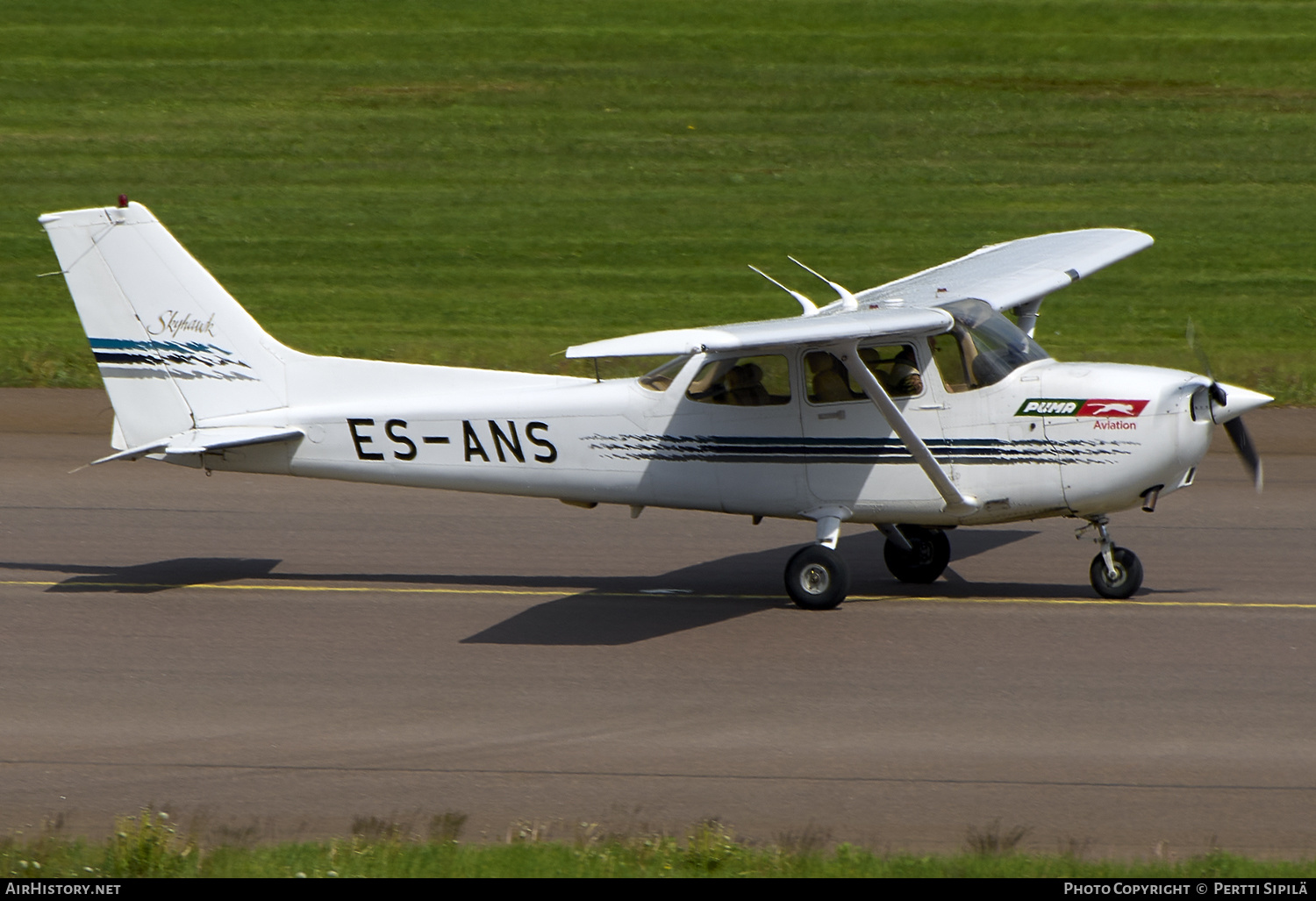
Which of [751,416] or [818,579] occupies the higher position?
[751,416]

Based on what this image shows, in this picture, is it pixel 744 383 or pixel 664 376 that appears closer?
pixel 744 383

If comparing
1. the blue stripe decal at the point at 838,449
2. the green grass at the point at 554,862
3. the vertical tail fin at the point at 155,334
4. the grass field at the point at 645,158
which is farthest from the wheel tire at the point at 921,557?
the grass field at the point at 645,158

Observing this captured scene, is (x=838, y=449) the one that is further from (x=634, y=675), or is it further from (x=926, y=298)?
(x=634, y=675)

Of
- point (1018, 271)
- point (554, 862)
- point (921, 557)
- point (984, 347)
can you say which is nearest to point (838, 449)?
point (984, 347)

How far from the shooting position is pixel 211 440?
36.9 feet

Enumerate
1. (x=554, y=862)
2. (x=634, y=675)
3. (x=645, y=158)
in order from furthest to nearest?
(x=645, y=158), (x=634, y=675), (x=554, y=862)

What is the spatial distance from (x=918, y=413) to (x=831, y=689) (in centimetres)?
228

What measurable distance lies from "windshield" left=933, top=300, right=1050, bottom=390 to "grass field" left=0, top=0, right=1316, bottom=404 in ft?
24.4

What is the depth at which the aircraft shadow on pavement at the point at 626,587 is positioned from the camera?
10469 mm

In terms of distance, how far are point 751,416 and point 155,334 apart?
4.41 metres

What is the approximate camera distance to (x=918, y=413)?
34.6 ft

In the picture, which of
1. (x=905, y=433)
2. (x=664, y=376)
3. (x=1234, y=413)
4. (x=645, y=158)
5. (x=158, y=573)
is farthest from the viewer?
(x=645, y=158)

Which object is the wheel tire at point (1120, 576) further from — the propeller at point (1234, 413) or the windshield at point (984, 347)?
the windshield at point (984, 347)
